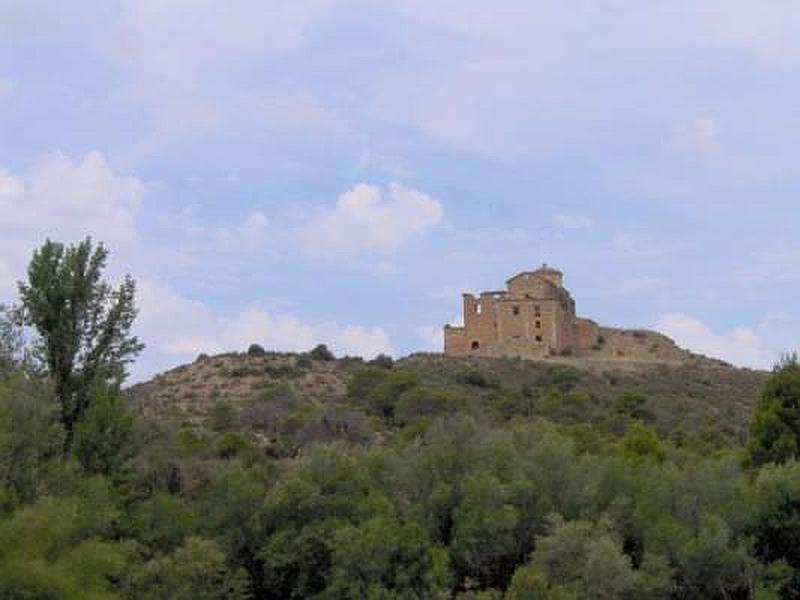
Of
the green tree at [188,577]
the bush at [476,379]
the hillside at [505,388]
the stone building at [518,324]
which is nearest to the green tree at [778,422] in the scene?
the hillside at [505,388]

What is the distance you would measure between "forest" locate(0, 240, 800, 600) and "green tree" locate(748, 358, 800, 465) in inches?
2.3

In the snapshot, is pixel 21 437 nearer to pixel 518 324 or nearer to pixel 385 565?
pixel 385 565

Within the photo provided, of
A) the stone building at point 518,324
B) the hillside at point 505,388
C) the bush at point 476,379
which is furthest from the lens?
the stone building at point 518,324

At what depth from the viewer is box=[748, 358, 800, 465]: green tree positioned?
38.4 metres

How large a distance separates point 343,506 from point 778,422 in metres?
13.9

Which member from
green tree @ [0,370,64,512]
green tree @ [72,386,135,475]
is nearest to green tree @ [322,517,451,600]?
green tree @ [72,386,135,475]

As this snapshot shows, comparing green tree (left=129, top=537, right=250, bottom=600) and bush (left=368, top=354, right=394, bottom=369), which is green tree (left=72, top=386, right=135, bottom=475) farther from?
bush (left=368, top=354, right=394, bottom=369)

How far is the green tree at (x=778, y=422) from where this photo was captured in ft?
126

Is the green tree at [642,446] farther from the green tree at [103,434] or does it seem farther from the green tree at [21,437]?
the green tree at [21,437]

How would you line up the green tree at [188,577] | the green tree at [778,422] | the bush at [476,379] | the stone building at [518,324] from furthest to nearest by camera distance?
the stone building at [518,324], the bush at [476,379], the green tree at [778,422], the green tree at [188,577]

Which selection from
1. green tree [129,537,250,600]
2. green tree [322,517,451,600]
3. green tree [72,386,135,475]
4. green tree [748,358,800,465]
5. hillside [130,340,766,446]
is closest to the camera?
green tree [129,537,250,600]

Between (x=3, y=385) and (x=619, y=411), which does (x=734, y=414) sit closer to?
(x=619, y=411)

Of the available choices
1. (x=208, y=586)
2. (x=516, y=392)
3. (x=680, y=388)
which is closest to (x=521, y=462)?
(x=208, y=586)

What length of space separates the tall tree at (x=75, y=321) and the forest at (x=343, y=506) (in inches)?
1.4
